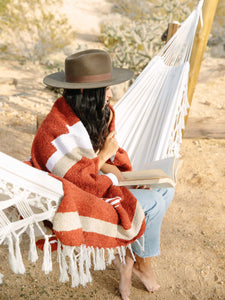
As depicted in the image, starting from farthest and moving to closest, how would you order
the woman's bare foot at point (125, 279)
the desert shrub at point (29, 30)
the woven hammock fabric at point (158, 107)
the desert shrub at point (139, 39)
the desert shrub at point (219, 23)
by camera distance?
the desert shrub at point (219, 23)
the desert shrub at point (29, 30)
the desert shrub at point (139, 39)
the woven hammock fabric at point (158, 107)
the woman's bare foot at point (125, 279)

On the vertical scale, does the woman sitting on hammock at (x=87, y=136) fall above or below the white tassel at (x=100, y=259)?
above

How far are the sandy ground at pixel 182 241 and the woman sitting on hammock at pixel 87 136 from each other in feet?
0.97

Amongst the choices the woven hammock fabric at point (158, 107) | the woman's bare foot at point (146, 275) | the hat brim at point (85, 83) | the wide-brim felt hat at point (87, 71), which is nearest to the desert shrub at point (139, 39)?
the woven hammock fabric at point (158, 107)

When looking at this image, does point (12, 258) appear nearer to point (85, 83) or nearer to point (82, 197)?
point (82, 197)

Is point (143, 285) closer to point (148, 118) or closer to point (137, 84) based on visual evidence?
point (148, 118)

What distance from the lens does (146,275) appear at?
1438 mm

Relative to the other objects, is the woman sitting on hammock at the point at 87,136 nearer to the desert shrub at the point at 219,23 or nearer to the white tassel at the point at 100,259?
the white tassel at the point at 100,259

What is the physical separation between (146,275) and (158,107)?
89 centimetres

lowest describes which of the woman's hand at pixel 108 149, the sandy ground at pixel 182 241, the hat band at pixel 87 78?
the sandy ground at pixel 182 241

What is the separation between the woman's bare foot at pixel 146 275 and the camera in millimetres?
1430

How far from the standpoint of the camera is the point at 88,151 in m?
1.17

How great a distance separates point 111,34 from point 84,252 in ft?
13.7

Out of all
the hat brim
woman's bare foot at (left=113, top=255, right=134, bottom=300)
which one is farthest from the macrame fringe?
the hat brim

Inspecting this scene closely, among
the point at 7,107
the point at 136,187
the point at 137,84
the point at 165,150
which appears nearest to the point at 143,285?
the point at 136,187
